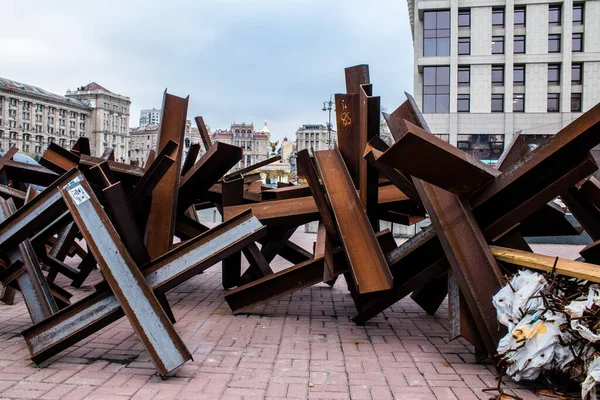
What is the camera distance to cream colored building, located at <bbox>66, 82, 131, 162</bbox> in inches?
5512

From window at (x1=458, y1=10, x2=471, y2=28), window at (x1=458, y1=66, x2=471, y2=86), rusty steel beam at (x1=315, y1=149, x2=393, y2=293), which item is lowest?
rusty steel beam at (x1=315, y1=149, x2=393, y2=293)

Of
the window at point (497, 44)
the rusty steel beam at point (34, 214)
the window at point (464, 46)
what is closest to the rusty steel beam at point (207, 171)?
the rusty steel beam at point (34, 214)

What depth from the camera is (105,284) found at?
3.62 metres

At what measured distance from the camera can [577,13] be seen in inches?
1591

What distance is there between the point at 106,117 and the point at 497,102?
12645 cm

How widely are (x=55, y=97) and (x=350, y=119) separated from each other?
457 ft

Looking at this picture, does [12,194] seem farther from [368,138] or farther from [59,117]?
[59,117]

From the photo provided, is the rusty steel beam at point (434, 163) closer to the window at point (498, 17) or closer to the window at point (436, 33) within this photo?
the window at point (436, 33)

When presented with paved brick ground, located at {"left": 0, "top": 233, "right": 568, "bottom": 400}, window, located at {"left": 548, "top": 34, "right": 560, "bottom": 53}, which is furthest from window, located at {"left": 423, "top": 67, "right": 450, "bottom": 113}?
paved brick ground, located at {"left": 0, "top": 233, "right": 568, "bottom": 400}

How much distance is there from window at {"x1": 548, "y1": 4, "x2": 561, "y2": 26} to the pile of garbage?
4495 cm

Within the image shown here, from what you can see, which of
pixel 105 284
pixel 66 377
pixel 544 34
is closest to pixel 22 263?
pixel 105 284

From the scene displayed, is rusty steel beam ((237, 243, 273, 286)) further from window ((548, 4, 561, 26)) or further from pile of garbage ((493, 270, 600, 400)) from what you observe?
window ((548, 4, 561, 26))

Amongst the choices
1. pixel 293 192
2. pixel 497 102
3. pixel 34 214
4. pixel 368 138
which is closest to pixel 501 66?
pixel 497 102

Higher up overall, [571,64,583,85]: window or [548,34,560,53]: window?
[548,34,560,53]: window
